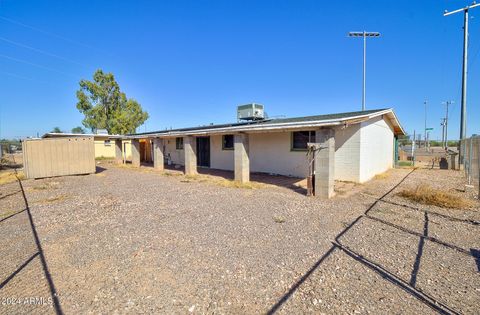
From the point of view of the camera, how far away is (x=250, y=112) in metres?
17.6

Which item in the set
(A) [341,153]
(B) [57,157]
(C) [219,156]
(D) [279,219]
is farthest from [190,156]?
(D) [279,219]

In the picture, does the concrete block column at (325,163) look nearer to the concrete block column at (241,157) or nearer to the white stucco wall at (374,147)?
the white stucco wall at (374,147)

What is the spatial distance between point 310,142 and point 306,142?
2.73 feet

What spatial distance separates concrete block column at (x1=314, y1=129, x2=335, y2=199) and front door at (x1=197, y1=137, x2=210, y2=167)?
9.38 m

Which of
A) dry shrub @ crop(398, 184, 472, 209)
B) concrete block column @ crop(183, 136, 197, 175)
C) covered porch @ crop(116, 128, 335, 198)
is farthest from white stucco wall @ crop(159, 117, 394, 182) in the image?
dry shrub @ crop(398, 184, 472, 209)

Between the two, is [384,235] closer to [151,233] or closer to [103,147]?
[151,233]

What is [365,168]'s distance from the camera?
31.2ft

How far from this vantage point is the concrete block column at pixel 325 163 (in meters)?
6.75

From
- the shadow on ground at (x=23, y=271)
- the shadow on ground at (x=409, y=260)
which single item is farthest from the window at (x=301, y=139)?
the shadow on ground at (x=23, y=271)

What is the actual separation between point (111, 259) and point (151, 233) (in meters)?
0.99

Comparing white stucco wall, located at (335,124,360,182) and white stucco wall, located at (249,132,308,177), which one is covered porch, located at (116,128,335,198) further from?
white stucco wall, located at (335,124,360,182)

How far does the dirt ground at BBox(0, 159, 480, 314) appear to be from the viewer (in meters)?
2.39

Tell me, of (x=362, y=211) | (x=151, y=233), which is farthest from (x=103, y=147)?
(x=362, y=211)

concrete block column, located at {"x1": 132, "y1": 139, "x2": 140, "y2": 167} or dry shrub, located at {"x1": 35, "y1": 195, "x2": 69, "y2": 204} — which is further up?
concrete block column, located at {"x1": 132, "y1": 139, "x2": 140, "y2": 167}
